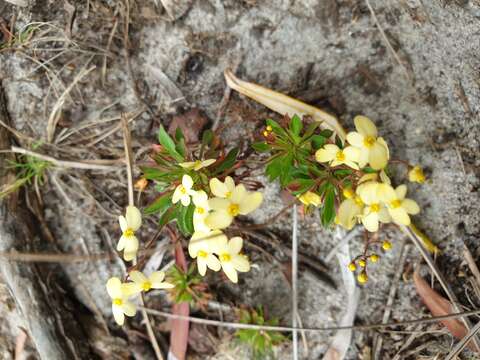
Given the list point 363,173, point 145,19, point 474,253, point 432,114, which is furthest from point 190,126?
point 474,253

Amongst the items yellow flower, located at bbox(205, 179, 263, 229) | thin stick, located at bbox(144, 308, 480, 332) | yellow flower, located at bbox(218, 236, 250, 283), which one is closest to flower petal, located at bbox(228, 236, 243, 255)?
yellow flower, located at bbox(218, 236, 250, 283)

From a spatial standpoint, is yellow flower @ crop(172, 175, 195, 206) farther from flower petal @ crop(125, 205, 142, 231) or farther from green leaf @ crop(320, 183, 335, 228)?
green leaf @ crop(320, 183, 335, 228)

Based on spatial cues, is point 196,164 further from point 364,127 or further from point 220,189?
point 364,127

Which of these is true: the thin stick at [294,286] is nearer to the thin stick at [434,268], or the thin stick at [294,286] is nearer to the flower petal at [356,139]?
the thin stick at [434,268]

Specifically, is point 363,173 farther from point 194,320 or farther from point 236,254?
point 194,320

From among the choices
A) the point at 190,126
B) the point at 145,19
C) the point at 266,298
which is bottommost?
the point at 266,298

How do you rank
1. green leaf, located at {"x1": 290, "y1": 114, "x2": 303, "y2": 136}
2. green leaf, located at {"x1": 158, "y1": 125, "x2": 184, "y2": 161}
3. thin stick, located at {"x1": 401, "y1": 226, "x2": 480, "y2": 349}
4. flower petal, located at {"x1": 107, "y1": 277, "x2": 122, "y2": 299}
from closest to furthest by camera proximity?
flower petal, located at {"x1": 107, "y1": 277, "x2": 122, "y2": 299}, green leaf, located at {"x1": 290, "y1": 114, "x2": 303, "y2": 136}, green leaf, located at {"x1": 158, "y1": 125, "x2": 184, "y2": 161}, thin stick, located at {"x1": 401, "y1": 226, "x2": 480, "y2": 349}

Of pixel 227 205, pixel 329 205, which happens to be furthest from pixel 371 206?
pixel 227 205
